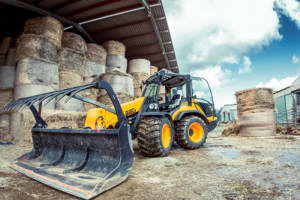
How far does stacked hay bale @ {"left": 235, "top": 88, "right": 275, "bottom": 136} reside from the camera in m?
7.17

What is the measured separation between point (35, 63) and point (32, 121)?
1964 mm

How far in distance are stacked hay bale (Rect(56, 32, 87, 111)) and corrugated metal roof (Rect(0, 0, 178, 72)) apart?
1540mm

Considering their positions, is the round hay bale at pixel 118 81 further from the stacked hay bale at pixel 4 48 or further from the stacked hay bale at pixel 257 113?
the stacked hay bale at pixel 257 113

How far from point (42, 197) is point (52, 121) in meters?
4.49

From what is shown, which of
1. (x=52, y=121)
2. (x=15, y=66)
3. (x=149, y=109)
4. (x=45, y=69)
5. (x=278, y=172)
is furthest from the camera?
(x=15, y=66)

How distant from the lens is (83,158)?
9.37ft

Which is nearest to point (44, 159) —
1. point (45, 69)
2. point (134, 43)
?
point (45, 69)

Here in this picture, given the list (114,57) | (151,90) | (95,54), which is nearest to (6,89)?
(95,54)

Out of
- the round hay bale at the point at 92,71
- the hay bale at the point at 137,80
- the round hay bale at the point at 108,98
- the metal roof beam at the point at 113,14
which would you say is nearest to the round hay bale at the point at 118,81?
the round hay bale at the point at 108,98

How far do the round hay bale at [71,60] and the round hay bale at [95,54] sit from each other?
0.68m

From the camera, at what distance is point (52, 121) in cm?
609

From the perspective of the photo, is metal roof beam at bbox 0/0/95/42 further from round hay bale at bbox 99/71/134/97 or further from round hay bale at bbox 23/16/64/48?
round hay bale at bbox 99/71/134/97

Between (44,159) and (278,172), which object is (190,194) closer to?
(278,172)

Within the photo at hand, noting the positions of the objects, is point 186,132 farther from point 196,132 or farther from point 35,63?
point 35,63
